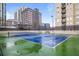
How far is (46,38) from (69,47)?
0.89ft

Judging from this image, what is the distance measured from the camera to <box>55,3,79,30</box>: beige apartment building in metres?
1.53

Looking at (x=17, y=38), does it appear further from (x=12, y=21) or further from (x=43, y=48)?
(x=43, y=48)

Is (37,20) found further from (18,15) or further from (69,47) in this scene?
(69,47)

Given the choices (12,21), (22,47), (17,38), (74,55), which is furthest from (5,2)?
(74,55)

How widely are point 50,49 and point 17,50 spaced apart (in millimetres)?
365

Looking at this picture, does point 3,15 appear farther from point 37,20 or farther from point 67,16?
point 67,16

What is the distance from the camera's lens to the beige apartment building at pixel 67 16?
1532 mm

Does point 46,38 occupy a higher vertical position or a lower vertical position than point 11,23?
lower

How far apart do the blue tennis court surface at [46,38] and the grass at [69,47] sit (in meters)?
0.06

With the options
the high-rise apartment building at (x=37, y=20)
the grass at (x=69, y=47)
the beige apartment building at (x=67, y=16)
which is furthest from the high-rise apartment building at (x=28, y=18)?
the grass at (x=69, y=47)

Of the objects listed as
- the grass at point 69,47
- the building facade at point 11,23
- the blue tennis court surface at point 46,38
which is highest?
the building facade at point 11,23

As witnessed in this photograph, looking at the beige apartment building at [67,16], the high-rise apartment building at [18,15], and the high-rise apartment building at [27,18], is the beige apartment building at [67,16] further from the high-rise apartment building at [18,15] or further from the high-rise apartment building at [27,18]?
the high-rise apartment building at [18,15]

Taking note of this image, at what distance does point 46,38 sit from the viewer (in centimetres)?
153

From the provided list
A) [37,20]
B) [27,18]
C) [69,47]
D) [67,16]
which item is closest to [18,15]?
[27,18]
